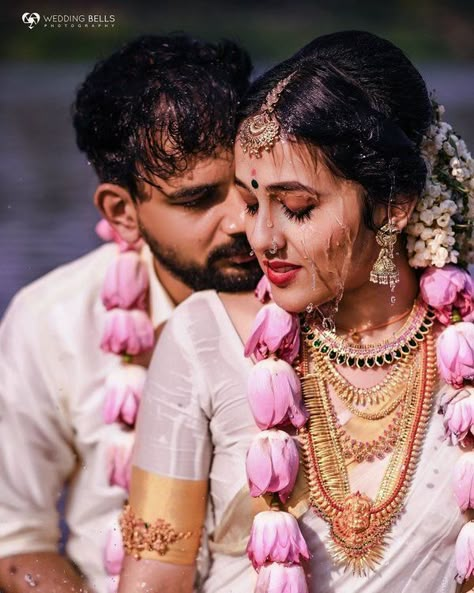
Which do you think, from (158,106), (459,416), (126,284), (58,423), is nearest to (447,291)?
(459,416)

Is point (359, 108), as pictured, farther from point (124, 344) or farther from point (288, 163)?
point (124, 344)

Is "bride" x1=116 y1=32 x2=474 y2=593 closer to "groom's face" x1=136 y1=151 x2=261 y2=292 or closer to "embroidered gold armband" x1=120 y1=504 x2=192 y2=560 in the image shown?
"embroidered gold armband" x1=120 y1=504 x2=192 y2=560

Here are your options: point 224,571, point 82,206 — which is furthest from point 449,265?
point 82,206

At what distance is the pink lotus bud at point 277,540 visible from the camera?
6.67 ft

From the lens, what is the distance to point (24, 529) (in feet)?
9.44

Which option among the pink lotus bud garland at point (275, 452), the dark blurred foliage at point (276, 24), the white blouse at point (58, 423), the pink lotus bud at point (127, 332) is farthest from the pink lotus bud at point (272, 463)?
the dark blurred foliage at point (276, 24)

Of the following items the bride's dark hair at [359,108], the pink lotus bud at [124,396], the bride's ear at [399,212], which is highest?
the bride's dark hair at [359,108]

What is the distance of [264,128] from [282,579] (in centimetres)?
75

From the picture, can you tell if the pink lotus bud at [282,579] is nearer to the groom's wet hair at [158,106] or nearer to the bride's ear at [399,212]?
the bride's ear at [399,212]

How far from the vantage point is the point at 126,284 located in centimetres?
274

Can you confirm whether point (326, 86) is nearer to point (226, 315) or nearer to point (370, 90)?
point (370, 90)

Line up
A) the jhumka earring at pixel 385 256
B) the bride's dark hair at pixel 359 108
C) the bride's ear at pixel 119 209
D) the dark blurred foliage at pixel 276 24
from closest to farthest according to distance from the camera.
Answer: the bride's dark hair at pixel 359 108 < the jhumka earring at pixel 385 256 < the bride's ear at pixel 119 209 < the dark blurred foliage at pixel 276 24

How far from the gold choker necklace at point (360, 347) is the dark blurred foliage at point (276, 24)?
329 centimetres

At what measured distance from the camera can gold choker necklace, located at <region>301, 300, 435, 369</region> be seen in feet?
6.98
